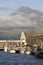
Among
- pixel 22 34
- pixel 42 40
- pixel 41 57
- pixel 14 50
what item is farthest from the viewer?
pixel 22 34

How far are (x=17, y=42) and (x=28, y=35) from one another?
8380 millimetres

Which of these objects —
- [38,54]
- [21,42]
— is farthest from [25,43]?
[38,54]

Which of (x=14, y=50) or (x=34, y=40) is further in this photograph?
(x=34, y=40)

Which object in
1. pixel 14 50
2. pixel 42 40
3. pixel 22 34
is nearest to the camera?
pixel 14 50

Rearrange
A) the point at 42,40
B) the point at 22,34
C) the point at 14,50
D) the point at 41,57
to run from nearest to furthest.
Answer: the point at 41,57
the point at 14,50
the point at 42,40
the point at 22,34

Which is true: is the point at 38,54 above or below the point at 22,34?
below

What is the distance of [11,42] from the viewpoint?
190750mm

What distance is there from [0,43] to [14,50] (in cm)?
3247

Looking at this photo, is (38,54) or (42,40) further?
(42,40)

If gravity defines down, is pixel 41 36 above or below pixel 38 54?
above

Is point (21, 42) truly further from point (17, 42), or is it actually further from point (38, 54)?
point (38, 54)

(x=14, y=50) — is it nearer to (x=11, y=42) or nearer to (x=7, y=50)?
(x=7, y=50)

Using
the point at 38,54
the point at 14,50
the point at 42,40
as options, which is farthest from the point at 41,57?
the point at 42,40

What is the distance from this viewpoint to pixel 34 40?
588ft
